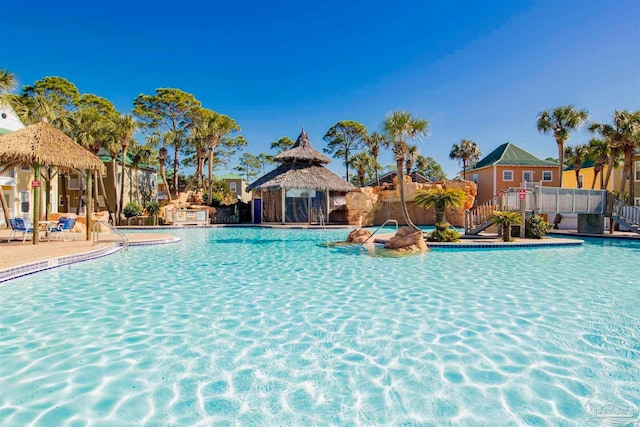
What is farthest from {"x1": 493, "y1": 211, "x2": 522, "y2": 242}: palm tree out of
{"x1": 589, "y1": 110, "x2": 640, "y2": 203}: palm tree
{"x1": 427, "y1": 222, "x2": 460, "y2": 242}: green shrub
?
{"x1": 589, "y1": 110, "x2": 640, "y2": 203}: palm tree

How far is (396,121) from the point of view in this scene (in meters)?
13.8

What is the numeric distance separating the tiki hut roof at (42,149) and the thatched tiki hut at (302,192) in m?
12.3

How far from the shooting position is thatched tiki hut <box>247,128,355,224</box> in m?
24.5

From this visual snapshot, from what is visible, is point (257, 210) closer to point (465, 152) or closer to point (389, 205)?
point (389, 205)

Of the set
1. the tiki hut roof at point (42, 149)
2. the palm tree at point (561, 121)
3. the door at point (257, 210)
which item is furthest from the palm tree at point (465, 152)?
the tiki hut roof at point (42, 149)

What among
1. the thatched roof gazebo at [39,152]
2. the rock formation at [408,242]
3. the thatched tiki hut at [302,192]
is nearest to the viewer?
the thatched roof gazebo at [39,152]

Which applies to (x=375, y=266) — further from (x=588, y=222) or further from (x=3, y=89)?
(x=3, y=89)

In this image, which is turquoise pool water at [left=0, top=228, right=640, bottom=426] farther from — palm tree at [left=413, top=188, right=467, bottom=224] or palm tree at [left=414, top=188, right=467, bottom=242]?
palm tree at [left=413, top=188, right=467, bottom=224]

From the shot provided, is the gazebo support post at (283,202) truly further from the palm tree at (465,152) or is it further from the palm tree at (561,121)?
the palm tree at (465,152)

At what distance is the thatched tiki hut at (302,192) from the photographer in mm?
24547

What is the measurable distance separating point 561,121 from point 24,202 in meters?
32.8

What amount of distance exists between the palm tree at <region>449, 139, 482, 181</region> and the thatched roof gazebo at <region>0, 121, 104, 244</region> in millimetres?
33917

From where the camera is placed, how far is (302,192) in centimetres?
2500

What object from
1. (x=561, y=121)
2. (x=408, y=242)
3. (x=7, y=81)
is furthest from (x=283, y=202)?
(x=561, y=121)
